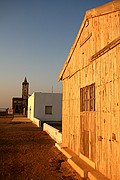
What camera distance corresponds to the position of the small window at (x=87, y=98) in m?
7.27

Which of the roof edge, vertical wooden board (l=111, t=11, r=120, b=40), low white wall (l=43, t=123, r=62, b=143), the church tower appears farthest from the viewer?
the church tower

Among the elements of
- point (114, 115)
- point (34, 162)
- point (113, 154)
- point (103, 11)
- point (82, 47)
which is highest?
point (103, 11)

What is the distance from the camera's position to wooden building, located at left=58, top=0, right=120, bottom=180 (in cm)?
546

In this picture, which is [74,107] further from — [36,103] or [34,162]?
[36,103]

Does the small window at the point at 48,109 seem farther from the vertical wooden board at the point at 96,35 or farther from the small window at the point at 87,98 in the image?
the vertical wooden board at the point at 96,35

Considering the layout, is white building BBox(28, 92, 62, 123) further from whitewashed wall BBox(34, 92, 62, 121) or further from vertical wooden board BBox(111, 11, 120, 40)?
vertical wooden board BBox(111, 11, 120, 40)

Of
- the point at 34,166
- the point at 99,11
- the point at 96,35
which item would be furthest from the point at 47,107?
the point at 99,11

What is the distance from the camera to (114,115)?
5.43 m

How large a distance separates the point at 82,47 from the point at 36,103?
74.8ft

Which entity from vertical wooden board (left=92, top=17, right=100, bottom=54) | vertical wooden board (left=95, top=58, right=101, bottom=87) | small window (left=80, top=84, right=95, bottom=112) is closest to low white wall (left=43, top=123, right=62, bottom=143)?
small window (left=80, top=84, right=95, bottom=112)

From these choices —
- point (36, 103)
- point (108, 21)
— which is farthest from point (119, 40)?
point (36, 103)

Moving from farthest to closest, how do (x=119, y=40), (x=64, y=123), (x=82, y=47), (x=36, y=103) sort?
(x=36, y=103) → (x=64, y=123) → (x=82, y=47) → (x=119, y=40)

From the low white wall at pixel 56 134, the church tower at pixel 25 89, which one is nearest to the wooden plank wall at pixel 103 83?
the low white wall at pixel 56 134

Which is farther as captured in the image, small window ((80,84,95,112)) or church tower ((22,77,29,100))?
church tower ((22,77,29,100))
